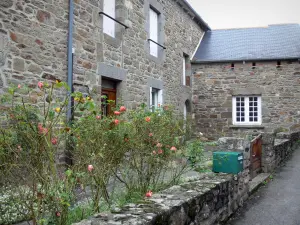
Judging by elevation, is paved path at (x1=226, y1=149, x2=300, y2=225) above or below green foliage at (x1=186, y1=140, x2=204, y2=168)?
below

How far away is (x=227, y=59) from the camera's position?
13.5 meters

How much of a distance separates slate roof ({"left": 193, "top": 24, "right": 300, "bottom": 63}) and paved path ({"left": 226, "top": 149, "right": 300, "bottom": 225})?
26.1 feet

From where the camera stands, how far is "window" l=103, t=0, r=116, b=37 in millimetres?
7566

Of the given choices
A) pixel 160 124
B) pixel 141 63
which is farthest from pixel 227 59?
pixel 160 124

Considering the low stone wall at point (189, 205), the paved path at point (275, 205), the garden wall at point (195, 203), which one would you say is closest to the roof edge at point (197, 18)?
the paved path at point (275, 205)

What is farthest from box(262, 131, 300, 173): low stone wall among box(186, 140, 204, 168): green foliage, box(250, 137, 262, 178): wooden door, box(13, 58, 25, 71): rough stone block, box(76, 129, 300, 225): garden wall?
box(13, 58, 25, 71): rough stone block

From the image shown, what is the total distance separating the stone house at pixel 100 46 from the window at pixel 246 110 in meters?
3.02

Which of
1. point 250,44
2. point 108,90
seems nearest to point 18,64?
point 108,90

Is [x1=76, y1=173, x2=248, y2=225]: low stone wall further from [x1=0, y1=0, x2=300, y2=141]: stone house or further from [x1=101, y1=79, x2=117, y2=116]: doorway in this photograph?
[x1=101, y1=79, x2=117, y2=116]: doorway

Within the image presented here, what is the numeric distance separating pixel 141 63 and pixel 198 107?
587cm

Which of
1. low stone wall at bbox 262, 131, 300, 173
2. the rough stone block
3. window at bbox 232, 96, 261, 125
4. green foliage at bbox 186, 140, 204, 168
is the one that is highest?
the rough stone block

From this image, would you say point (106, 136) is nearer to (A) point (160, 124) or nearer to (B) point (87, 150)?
(B) point (87, 150)

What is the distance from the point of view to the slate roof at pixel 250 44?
13.5 m

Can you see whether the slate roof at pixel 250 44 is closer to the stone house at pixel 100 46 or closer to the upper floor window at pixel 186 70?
the upper floor window at pixel 186 70
